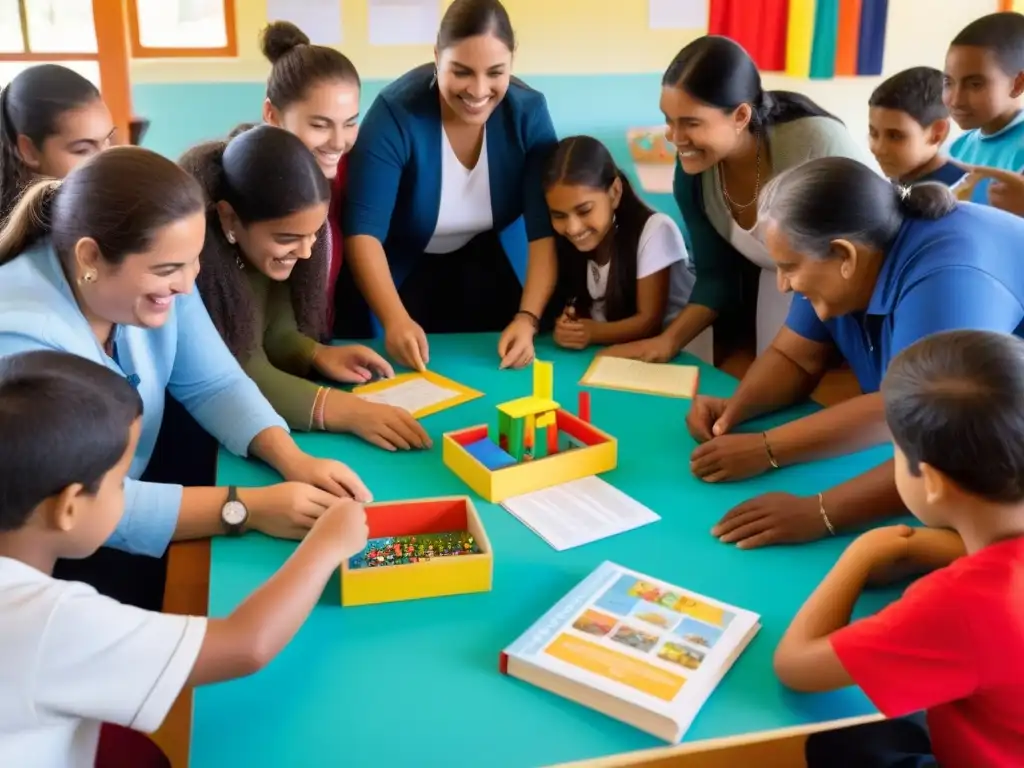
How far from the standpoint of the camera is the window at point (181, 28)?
11.1 ft

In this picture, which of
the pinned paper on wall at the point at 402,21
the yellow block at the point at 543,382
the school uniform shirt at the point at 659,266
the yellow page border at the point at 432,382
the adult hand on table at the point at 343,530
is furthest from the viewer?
the pinned paper on wall at the point at 402,21

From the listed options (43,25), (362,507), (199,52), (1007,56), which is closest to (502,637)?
(362,507)

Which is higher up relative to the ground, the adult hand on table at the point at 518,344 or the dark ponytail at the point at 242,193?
the dark ponytail at the point at 242,193

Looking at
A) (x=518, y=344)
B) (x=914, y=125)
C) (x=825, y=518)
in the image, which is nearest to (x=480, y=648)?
(x=825, y=518)

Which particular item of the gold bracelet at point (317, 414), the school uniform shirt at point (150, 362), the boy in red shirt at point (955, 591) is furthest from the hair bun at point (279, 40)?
the boy in red shirt at point (955, 591)

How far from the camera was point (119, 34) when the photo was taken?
3318 millimetres

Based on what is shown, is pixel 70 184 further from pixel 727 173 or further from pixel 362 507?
pixel 727 173

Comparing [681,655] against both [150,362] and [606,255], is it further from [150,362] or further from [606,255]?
[606,255]

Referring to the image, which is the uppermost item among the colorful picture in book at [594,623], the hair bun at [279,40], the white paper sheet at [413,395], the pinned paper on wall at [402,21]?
the pinned paper on wall at [402,21]

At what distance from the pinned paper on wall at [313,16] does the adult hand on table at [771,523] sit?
8.75ft

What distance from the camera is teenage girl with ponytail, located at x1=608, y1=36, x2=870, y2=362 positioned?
6.88 ft

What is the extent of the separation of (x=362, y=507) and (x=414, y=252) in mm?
1292

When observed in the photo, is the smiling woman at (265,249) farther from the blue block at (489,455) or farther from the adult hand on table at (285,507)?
the adult hand on table at (285,507)

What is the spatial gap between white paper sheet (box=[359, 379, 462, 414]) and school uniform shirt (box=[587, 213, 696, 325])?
585 mm
